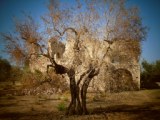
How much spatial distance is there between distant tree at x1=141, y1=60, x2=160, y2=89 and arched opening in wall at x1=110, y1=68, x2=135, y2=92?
→ 7.72 metres

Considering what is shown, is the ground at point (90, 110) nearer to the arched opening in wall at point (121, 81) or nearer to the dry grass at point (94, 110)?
the dry grass at point (94, 110)

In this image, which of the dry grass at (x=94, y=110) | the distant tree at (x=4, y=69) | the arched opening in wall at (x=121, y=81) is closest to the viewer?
the dry grass at (x=94, y=110)

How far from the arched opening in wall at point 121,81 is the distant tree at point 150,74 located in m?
7.72

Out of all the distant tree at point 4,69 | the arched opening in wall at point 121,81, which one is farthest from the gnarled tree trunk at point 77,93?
the distant tree at point 4,69

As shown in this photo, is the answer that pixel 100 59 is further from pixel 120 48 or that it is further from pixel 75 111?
pixel 75 111

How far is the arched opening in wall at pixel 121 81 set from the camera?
74.1 ft

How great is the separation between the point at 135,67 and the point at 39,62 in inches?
843

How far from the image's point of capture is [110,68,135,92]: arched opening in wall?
22595 mm

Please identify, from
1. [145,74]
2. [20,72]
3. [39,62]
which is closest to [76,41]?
[39,62]

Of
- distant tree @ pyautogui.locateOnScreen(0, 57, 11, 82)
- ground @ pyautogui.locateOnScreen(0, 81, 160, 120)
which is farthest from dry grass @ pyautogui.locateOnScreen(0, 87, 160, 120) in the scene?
distant tree @ pyautogui.locateOnScreen(0, 57, 11, 82)

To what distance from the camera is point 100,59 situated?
1394cm

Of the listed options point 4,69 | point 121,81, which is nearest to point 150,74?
point 121,81

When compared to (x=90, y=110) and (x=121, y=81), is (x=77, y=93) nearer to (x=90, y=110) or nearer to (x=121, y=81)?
(x=90, y=110)

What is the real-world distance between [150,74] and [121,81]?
19100 mm
